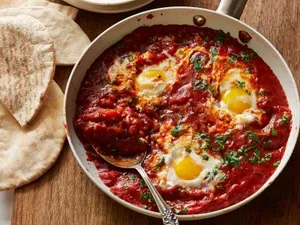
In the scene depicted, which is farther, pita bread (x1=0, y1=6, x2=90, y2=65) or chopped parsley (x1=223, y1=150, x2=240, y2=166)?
pita bread (x1=0, y1=6, x2=90, y2=65)

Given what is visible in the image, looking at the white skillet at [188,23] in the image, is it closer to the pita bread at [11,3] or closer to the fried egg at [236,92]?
the fried egg at [236,92]

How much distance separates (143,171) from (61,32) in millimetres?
1337

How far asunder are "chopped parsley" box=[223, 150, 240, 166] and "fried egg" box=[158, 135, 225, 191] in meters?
0.05

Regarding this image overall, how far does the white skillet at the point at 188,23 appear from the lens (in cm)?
391

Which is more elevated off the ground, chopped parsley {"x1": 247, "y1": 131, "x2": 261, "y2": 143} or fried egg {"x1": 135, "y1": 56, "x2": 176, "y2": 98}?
chopped parsley {"x1": 247, "y1": 131, "x2": 261, "y2": 143}

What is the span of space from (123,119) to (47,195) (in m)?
0.76

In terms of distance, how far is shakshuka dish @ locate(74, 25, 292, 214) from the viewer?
3.77 meters

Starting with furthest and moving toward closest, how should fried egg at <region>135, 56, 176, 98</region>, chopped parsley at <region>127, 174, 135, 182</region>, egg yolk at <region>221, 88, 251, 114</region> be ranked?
fried egg at <region>135, 56, 176, 98</region>
egg yolk at <region>221, 88, 251, 114</region>
chopped parsley at <region>127, 174, 135, 182</region>

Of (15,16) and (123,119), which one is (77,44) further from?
(123,119)

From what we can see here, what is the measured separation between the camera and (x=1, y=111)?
166 inches

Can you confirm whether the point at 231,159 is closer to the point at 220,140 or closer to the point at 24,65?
the point at 220,140

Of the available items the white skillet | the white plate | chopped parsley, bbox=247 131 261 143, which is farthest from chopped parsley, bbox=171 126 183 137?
the white plate

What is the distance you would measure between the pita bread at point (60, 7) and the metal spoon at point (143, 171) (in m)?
1.19

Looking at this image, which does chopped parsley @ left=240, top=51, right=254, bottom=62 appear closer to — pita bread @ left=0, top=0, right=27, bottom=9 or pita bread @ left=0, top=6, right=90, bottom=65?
pita bread @ left=0, top=6, right=90, bottom=65
